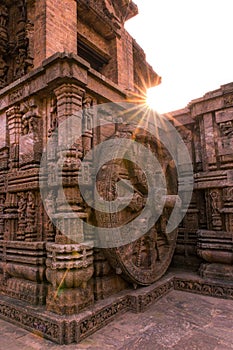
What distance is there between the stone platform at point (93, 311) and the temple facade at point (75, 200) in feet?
0.05

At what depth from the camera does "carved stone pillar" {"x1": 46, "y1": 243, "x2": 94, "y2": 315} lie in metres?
3.46

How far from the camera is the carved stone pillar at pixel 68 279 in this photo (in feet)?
11.4

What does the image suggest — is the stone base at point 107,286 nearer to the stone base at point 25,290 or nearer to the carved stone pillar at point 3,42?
the stone base at point 25,290

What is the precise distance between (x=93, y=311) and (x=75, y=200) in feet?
5.22

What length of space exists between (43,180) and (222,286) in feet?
12.9

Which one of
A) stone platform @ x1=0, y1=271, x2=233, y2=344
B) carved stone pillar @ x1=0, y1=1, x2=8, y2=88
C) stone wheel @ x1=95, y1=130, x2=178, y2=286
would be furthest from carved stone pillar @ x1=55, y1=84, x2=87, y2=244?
carved stone pillar @ x1=0, y1=1, x2=8, y2=88

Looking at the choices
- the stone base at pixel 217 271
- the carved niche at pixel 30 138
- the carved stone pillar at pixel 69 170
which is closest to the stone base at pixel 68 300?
the carved stone pillar at pixel 69 170

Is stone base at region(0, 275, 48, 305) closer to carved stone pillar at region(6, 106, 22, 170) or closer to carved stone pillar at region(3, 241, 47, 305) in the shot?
carved stone pillar at region(3, 241, 47, 305)

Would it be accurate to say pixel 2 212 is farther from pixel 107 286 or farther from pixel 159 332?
pixel 159 332

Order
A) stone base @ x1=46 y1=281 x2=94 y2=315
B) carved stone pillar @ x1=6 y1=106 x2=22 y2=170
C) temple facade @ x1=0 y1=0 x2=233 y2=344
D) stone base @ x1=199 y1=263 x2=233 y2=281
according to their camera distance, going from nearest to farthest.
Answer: stone base @ x1=46 y1=281 x2=94 y2=315 → temple facade @ x1=0 y1=0 x2=233 y2=344 → carved stone pillar @ x1=6 y1=106 x2=22 y2=170 → stone base @ x1=199 y1=263 x2=233 y2=281

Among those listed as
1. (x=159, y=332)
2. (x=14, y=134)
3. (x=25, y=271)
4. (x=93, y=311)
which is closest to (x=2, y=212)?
(x=25, y=271)

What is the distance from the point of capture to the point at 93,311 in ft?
11.5

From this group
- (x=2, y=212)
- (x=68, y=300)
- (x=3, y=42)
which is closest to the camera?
(x=68, y=300)

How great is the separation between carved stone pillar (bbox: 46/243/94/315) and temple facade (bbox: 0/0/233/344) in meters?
0.01
